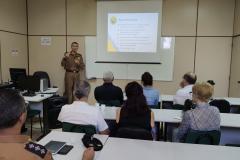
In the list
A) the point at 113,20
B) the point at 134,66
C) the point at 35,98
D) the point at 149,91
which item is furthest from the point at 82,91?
the point at 113,20

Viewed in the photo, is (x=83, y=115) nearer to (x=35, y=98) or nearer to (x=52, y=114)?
(x=52, y=114)

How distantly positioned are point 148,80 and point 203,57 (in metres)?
2.94

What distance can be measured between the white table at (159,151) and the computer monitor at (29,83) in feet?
10.2

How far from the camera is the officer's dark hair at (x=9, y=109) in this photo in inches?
42.9

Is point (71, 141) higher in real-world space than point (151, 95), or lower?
lower

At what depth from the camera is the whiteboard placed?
234 inches

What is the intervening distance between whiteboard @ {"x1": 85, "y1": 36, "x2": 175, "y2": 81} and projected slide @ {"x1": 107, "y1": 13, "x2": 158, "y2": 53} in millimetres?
345

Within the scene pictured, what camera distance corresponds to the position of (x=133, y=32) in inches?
236

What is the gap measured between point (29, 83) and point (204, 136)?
11.9 ft

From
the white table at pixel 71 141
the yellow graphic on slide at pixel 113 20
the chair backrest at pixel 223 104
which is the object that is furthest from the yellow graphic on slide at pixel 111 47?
the white table at pixel 71 141

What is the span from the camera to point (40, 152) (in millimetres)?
1130

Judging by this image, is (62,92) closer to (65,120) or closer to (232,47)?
(65,120)

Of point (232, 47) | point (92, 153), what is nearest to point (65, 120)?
point (92, 153)

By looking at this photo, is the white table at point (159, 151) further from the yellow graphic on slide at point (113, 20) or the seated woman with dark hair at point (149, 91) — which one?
the yellow graphic on slide at point (113, 20)
